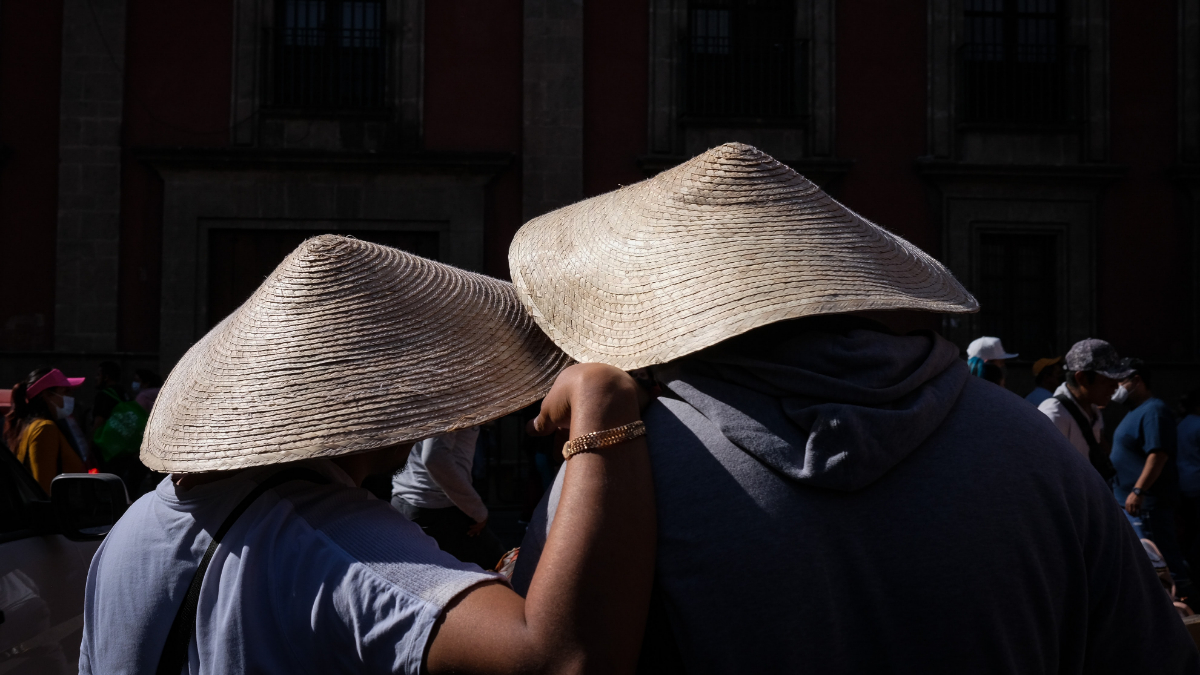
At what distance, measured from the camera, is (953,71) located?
12.4m

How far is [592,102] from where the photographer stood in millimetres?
12156

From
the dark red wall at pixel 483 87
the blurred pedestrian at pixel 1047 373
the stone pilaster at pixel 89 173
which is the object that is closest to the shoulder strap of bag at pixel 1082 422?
the blurred pedestrian at pixel 1047 373

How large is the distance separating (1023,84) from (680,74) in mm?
4590

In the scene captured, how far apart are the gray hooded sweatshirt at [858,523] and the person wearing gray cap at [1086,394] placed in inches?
180

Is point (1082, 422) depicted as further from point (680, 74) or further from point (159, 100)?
point (159, 100)

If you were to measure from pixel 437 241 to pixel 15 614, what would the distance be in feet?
31.8

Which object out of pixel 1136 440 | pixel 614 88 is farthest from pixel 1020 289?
pixel 1136 440

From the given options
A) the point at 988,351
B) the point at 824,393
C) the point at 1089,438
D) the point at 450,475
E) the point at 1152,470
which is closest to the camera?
the point at 824,393

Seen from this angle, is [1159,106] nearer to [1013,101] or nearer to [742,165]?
[1013,101]

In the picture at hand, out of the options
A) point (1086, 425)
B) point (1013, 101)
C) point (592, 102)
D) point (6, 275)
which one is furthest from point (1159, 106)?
point (6, 275)

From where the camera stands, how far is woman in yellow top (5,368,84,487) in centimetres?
545

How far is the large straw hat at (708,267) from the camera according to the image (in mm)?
1223

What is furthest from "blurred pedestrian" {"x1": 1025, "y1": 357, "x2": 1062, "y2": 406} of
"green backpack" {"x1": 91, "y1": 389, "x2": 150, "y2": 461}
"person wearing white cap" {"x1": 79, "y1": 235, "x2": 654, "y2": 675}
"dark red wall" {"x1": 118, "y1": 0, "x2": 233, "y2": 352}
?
"dark red wall" {"x1": 118, "y1": 0, "x2": 233, "y2": 352}

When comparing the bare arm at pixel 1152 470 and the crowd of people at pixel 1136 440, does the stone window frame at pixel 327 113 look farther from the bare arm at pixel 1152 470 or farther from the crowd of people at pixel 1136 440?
the bare arm at pixel 1152 470
